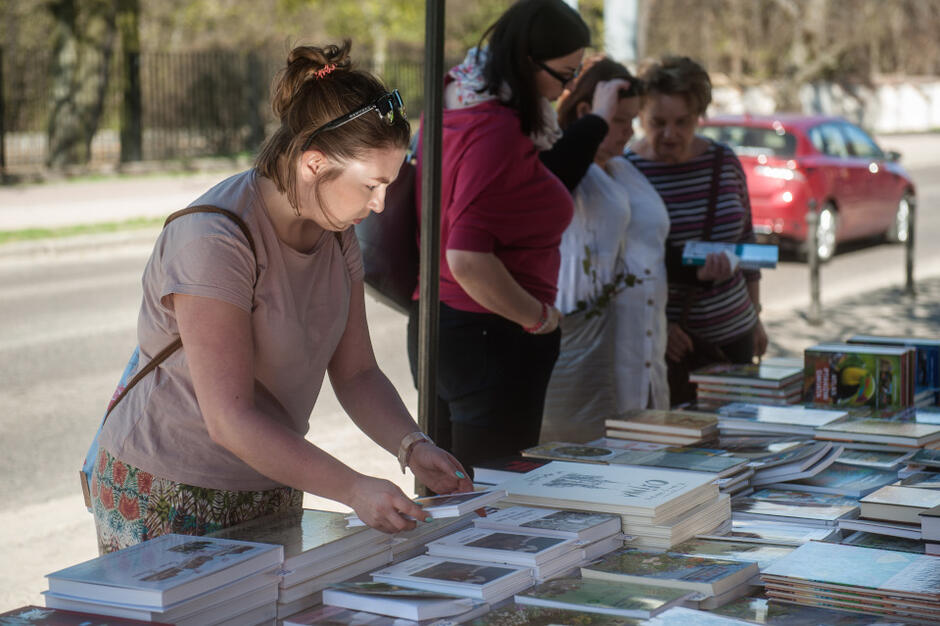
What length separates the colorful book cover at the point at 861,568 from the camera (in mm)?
2027

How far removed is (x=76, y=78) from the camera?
69.1 feet

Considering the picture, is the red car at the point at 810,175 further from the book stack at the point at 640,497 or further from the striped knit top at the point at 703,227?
the book stack at the point at 640,497

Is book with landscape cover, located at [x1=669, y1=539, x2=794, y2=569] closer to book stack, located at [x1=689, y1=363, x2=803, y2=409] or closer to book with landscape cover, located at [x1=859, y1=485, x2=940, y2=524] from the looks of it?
book with landscape cover, located at [x1=859, y1=485, x2=940, y2=524]

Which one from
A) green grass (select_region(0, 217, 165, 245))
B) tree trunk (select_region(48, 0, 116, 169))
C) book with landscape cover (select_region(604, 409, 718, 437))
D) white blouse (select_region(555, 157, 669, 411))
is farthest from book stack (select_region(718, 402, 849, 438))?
tree trunk (select_region(48, 0, 116, 169))

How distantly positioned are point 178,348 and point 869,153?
13.2 meters

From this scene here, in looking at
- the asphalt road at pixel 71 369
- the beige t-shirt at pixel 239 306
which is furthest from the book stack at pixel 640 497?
the asphalt road at pixel 71 369

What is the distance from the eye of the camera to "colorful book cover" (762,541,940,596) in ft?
6.65

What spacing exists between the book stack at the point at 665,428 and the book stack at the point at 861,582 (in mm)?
952

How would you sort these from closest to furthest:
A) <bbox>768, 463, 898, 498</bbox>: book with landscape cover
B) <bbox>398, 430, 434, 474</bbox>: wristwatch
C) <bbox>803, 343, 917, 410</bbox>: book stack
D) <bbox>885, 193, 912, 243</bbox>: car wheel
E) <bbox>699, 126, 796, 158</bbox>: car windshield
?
1. <bbox>398, 430, 434, 474</bbox>: wristwatch
2. <bbox>768, 463, 898, 498</bbox>: book with landscape cover
3. <bbox>803, 343, 917, 410</bbox>: book stack
4. <bbox>699, 126, 796, 158</bbox>: car windshield
5. <bbox>885, 193, 912, 243</bbox>: car wheel

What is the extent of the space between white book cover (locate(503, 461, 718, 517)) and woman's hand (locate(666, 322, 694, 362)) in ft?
6.02

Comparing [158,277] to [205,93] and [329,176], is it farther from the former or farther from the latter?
[205,93]

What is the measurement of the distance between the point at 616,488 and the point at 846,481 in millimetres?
713

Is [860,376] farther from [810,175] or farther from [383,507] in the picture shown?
[810,175]

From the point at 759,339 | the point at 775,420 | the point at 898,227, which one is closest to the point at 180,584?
the point at 775,420
